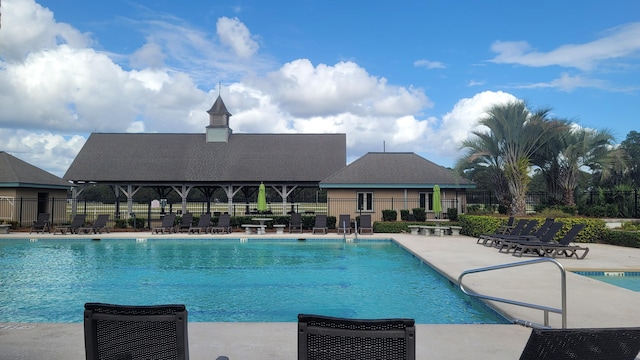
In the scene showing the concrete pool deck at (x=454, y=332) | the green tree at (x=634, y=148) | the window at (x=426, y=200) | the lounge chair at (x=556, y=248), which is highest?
the green tree at (x=634, y=148)

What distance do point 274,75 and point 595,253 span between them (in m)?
15.2

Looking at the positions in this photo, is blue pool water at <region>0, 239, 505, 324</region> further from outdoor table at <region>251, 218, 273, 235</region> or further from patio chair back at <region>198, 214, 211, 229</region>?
patio chair back at <region>198, 214, 211, 229</region>

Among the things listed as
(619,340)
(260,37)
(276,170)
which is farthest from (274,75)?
(619,340)

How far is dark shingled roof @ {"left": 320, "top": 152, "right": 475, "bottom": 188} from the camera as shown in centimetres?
2503

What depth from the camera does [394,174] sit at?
85.0 ft

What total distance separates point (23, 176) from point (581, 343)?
2892cm

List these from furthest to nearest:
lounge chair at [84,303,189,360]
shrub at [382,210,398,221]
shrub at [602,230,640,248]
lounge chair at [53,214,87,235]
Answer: shrub at [382,210,398,221], lounge chair at [53,214,87,235], shrub at [602,230,640,248], lounge chair at [84,303,189,360]

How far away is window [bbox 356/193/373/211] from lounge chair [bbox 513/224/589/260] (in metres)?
12.7

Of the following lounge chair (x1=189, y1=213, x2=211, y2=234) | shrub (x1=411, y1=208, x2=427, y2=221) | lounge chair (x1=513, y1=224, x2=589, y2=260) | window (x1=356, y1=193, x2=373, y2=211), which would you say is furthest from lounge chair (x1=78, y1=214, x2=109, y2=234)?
lounge chair (x1=513, y1=224, x2=589, y2=260)

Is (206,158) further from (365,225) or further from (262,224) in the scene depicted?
(365,225)

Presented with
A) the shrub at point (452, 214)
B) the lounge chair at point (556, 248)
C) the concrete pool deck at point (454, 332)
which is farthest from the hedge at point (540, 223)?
the concrete pool deck at point (454, 332)

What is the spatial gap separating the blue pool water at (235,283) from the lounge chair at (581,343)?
4317 mm

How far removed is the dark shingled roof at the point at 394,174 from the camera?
2503 centimetres

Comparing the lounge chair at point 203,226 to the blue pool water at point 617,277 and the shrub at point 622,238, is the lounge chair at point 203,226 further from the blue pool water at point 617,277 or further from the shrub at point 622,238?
the shrub at point 622,238
